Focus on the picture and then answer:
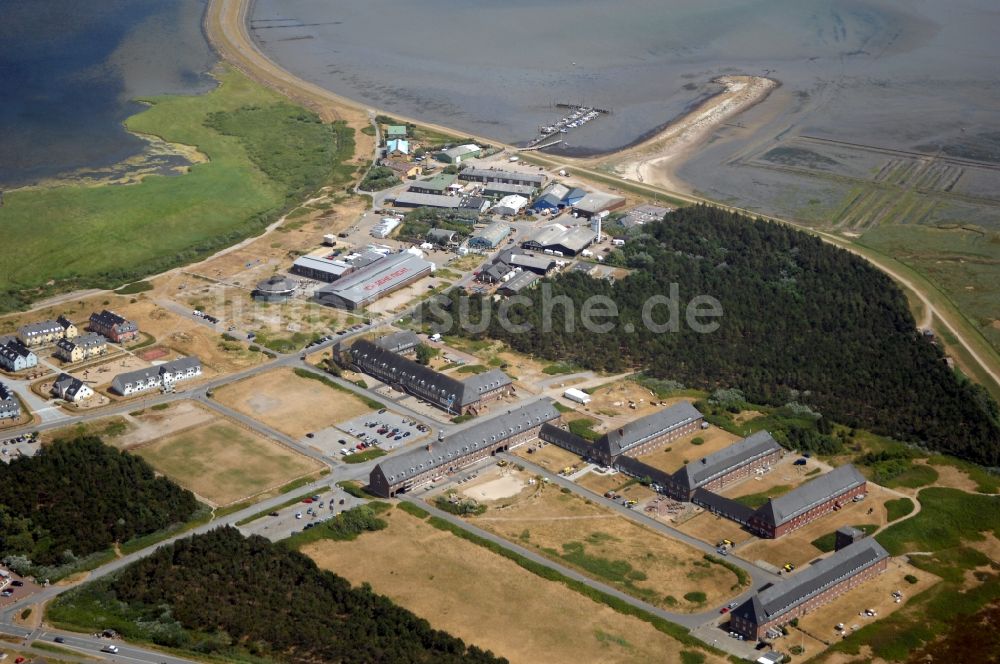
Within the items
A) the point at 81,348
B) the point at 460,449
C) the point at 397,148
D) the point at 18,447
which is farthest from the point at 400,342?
the point at 397,148

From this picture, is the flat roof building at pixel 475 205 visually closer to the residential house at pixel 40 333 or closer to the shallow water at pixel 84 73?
the shallow water at pixel 84 73

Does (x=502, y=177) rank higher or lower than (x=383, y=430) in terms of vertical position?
higher

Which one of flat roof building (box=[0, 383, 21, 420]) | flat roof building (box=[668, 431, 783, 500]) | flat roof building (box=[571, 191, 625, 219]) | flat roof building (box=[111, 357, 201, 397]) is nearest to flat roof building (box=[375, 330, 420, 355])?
flat roof building (box=[111, 357, 201, 397])

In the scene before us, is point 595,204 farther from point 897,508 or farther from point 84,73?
point 84,73

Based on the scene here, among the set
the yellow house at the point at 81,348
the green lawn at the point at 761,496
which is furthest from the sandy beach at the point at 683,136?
the yellow house at the point at 81,348

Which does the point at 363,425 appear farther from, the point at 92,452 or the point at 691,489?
the point at 691,489
